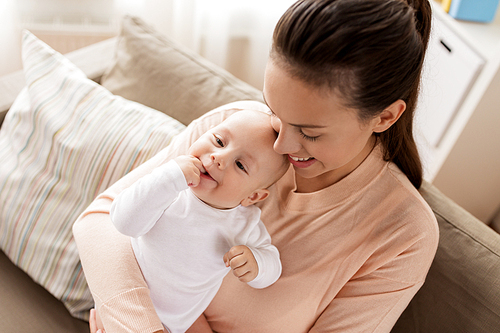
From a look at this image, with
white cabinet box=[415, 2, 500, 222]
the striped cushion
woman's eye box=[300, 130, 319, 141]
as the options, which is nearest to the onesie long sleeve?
woman's eye box=[300, 130, 319, 141]

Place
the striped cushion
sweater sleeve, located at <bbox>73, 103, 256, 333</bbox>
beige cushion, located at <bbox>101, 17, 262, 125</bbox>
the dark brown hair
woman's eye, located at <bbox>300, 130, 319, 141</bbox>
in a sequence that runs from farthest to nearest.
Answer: beige cushion, located at <bbox>101, 17, 262, 125</bbox> → the striped cushion → sweater sleeve, located at <bbox>73, 103, 256, 333</bbox> → woman's eye, located at <bbox>300, 130, 319, 141</bbox> → the dark brown hair

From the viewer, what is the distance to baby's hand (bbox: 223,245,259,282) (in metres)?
0.93

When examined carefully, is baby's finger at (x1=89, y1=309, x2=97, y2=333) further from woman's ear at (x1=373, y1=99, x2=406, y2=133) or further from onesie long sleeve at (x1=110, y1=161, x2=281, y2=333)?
woman's ear at (x1=373, y1=99, x2=406, y2=133)

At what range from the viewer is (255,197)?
1046 millimetres

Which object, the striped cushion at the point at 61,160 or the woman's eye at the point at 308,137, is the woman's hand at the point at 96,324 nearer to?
the striped cushion at the point at 61,160

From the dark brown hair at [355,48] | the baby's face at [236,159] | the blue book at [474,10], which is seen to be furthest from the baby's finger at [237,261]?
the blue book at [474,10]

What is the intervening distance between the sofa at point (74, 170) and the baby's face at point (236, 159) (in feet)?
1.29

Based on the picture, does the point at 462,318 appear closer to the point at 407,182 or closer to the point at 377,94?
the point at 407,182


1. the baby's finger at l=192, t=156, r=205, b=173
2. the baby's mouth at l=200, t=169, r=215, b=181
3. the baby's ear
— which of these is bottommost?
the baby's ear

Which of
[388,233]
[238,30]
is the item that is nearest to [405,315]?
[388,233]

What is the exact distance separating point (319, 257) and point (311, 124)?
403 millimetres

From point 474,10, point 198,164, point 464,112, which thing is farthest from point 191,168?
point 474,10

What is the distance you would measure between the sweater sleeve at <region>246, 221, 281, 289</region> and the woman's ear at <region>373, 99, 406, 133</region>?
0.37 meters

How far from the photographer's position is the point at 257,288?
43.9 inches
